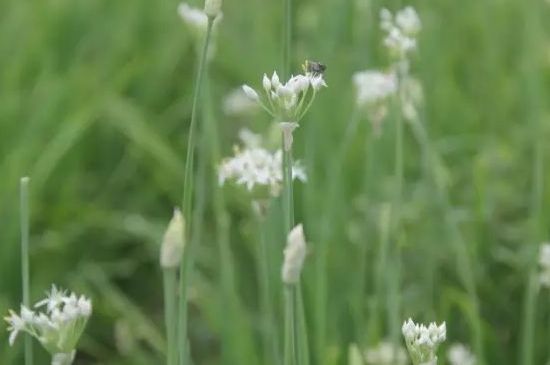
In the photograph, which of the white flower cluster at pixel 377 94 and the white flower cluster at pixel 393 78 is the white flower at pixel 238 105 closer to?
the white flower cluster at pixel 393 78

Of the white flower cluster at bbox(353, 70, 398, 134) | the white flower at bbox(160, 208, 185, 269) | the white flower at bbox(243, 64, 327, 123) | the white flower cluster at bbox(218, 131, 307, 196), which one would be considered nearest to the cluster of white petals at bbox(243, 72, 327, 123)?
the white flower at bbox(243, 64, 327, 123)

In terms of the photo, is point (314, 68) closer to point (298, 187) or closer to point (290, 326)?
point (290, 326)

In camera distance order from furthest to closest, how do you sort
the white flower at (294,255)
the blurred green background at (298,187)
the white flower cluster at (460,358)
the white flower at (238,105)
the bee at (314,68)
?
the white flower at (238,105), the blurred green background at (298,187), the white flower cluster at (460,358), the bee at (314,68), the white flower at (294,255)

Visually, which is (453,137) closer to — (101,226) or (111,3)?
(101,226)

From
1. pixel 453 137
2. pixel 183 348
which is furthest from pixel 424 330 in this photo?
pixel 453 137

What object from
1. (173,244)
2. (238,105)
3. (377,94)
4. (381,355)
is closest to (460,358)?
(381,355)

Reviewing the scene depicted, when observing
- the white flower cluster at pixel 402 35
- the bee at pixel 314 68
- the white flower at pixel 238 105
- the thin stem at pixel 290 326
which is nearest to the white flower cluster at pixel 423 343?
the thin stem at pixel 290 326
